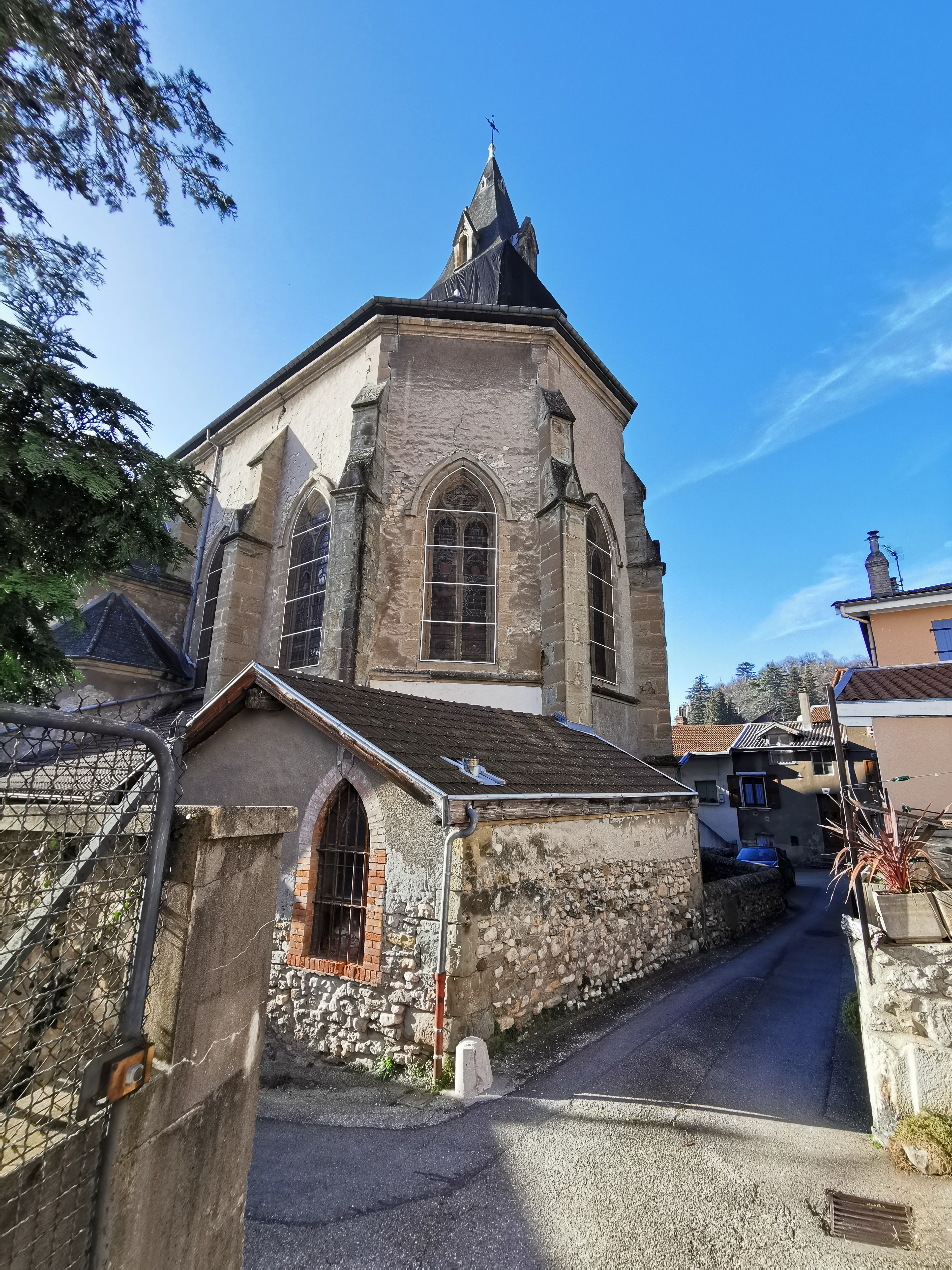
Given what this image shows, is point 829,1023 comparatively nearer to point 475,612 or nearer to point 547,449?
point 475,612

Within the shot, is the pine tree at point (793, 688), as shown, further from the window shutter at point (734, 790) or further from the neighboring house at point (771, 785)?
the window shutter at point (734, 790)

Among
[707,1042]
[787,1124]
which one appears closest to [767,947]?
[707,1042]

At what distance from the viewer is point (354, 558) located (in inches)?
451

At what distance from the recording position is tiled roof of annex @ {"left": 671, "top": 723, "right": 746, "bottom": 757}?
30.1 m

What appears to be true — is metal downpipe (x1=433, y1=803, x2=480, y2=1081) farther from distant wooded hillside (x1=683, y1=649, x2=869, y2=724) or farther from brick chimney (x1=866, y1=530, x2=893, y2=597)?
distant wooded hillside (x1=683, y1=649, x2=869, y2=724)

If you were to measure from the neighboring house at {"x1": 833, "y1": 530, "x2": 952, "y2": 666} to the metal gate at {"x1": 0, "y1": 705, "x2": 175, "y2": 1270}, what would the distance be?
18.4 m

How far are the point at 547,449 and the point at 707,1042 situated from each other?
414 inches

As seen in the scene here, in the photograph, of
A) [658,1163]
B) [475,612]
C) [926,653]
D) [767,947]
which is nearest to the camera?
[658,1163]

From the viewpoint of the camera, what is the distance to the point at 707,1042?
623 centimetres

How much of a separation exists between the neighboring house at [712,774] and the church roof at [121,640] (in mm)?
21126

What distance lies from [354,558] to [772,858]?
17.0 metres

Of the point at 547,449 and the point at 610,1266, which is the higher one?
the point at 547,449

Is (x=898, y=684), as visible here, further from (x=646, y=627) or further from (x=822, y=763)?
(x=822, y=763)

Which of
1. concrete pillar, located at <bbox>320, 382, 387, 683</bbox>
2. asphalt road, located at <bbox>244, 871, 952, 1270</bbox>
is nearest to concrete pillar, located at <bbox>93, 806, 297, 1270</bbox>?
asphalt road, located at <bbox>244, 871, 952, 1270</bbox>
